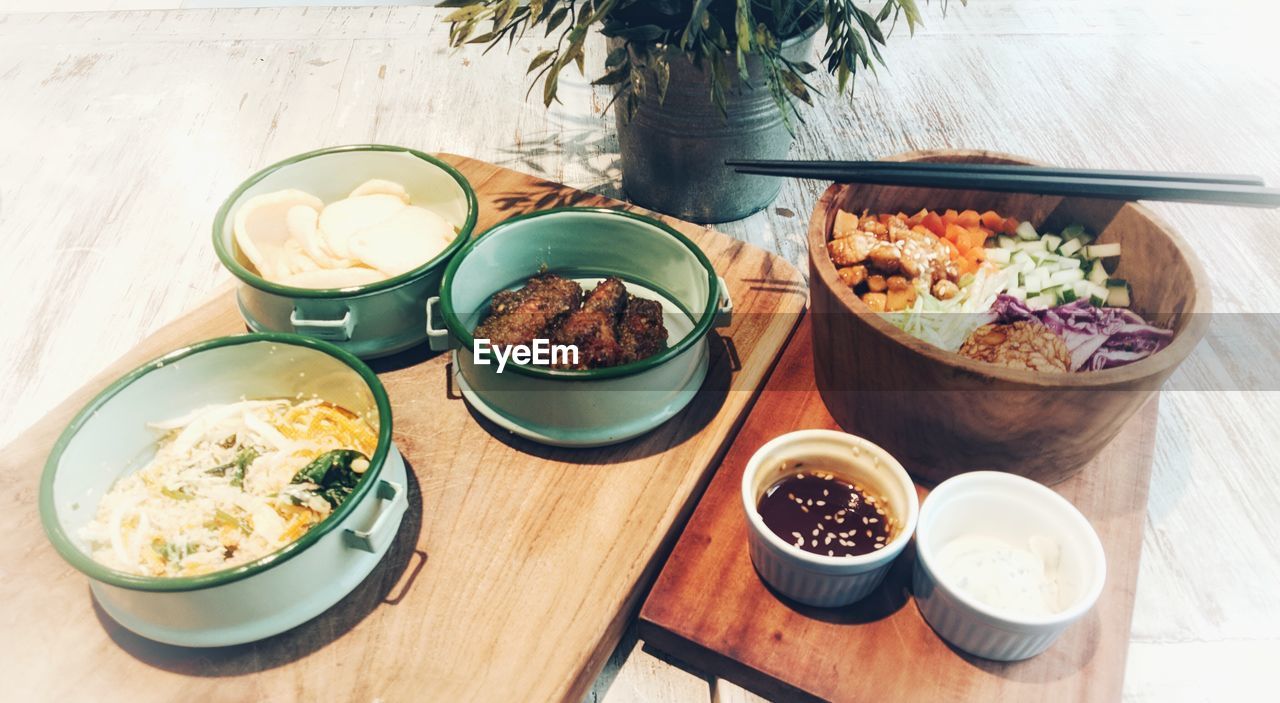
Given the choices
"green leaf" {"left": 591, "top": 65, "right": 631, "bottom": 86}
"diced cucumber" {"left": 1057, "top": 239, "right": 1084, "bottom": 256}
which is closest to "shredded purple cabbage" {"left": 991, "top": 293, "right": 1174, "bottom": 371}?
"diced cucumber" {"left": 1057, "top": 239, "right": 1084, "bottom": 256}

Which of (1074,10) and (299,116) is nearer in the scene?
(299,116)

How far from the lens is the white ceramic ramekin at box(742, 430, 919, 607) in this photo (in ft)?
3.58

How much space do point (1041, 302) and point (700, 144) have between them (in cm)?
75

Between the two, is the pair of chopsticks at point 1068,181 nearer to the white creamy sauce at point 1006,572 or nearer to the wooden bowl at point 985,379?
the wooden bowl at point 985,379

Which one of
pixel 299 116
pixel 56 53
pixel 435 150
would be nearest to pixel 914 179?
pixel 435 150

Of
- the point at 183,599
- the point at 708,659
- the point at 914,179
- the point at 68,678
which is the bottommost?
the point at 708,659

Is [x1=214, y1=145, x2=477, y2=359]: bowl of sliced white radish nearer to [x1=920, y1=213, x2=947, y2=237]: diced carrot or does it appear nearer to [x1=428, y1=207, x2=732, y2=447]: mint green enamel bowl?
[x1=428, y1=207, x2=732, y2=447]: mint green enamel bowl

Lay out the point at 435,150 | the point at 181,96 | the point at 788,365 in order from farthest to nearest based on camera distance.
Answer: the point at 181,96
the point at 435,150
the point at 788,365

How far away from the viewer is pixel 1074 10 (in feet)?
9.24

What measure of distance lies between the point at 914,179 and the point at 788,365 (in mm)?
391

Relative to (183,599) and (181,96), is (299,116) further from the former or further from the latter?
(183,599)

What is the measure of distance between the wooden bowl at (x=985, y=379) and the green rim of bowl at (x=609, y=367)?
171 mm

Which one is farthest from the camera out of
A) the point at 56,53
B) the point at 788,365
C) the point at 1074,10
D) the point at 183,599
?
the point at 1074,10

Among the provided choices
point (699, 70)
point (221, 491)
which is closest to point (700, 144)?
point (699, 70)
